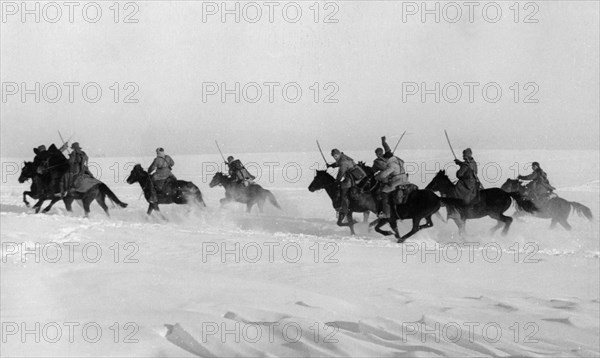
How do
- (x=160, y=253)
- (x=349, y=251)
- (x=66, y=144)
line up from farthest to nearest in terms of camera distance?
1. (x=66, y=144)
2. (x=349, y=251)
3. (x=160, y=253)

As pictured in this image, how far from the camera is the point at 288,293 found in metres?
9.93

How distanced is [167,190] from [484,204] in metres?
7.64

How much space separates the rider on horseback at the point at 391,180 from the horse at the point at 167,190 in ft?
18.8

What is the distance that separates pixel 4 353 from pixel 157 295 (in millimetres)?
2082

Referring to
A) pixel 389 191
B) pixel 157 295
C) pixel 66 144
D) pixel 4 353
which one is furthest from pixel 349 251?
pixel 66 144

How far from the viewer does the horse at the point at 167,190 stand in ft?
58.1

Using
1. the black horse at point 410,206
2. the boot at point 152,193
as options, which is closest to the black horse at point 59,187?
the boot at point 152,193

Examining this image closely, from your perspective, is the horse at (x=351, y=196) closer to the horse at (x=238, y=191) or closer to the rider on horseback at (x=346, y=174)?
the rider on horseback at (x=346, y=174)

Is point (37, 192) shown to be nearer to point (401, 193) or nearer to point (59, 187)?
point (59, 187)

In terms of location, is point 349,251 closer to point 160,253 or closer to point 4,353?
point 160,253

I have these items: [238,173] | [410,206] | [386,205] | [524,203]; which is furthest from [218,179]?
[524,203]

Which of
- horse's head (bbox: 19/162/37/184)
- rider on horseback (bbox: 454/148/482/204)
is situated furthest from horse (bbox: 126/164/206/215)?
rider on horseback (bbox: 454/148/482/204)

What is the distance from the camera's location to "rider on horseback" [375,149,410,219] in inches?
→ 557

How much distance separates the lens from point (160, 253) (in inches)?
488
